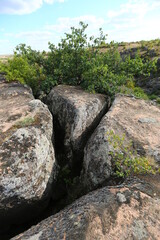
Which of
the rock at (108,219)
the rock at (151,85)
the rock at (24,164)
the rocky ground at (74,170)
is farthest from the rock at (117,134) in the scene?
the rock at (151,85)

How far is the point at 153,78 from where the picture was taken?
28.8 metres

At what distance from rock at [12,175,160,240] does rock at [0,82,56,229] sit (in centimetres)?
123

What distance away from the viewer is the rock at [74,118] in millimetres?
8305

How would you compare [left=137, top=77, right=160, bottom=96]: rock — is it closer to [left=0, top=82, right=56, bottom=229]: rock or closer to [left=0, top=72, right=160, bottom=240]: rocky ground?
[left=0, top=72, right=160, bottom=240]: rocky ground

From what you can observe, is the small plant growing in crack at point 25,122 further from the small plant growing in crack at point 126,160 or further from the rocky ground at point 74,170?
the small plant growing in crack at point 126,160

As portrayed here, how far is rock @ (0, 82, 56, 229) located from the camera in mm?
5500

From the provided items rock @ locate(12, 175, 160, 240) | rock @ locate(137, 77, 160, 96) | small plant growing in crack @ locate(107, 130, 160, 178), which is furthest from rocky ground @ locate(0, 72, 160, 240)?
rock @ locate(137, 77, 160, 96)

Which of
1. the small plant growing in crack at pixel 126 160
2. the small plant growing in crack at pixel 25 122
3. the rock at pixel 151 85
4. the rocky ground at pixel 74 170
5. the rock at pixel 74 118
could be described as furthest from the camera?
the rock at pixel 151 85

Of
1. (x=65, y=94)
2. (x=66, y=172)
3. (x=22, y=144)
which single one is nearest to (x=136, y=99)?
(x=65, y=94)

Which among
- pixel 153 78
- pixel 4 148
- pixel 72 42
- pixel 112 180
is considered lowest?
pixel 153 78

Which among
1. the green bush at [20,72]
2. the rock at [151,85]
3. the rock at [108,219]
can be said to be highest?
the green bush at [20,72]

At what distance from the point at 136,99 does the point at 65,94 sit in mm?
4045

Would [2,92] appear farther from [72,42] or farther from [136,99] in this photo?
[136,99]

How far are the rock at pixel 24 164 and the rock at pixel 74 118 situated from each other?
1236mm
